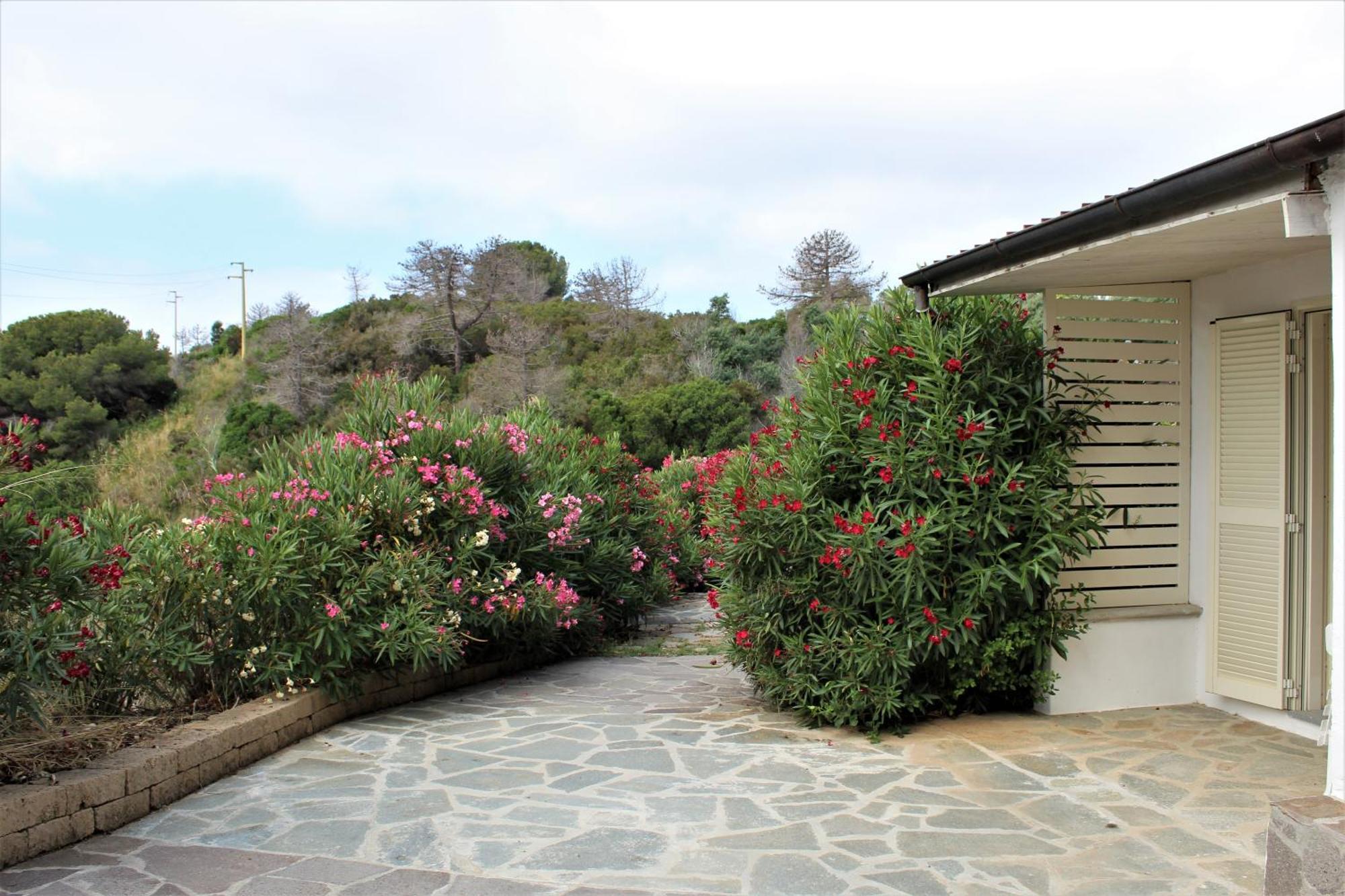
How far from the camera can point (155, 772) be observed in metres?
4.62

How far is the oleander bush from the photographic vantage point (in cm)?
568

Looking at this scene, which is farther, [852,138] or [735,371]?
[735,371]

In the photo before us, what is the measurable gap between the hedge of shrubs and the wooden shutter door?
4747 mm

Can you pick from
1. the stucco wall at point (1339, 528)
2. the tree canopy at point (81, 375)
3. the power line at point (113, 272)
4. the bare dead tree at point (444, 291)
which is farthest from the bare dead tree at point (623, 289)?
the stucco wall at point (1339, 528)

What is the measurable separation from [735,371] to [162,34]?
2546 cm

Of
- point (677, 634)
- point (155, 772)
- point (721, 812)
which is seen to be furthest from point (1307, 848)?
point (677, 634)

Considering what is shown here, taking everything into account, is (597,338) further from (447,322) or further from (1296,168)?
(1296,168)

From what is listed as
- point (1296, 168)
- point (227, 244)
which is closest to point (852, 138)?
point (1296, 168)

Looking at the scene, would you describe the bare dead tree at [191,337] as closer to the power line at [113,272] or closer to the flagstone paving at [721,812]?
the power line at [113,272]

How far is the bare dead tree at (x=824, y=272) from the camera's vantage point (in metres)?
40.1

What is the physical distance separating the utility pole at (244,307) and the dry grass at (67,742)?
4183cm

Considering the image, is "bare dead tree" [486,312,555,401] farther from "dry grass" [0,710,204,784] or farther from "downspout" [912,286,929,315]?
"dry grass" [0,710,204,784]

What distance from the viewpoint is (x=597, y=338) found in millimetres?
40312

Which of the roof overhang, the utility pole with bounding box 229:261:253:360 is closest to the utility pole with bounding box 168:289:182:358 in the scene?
the utility pole with bounding box 229:261:253:360
